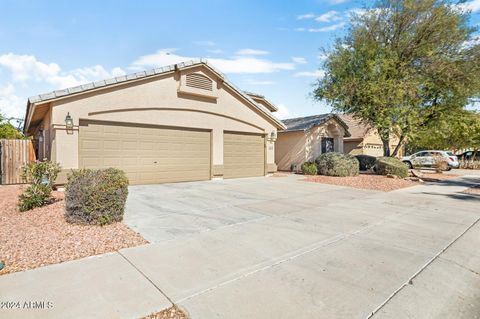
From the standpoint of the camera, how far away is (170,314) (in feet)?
8.93

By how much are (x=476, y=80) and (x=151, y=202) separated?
745 inches

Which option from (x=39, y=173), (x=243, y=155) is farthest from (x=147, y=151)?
(x=243, y=155)

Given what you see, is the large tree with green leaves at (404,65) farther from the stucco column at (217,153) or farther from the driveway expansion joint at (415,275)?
the driveway expansion joint at (415,275)

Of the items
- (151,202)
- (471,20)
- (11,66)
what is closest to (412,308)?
(151,202)

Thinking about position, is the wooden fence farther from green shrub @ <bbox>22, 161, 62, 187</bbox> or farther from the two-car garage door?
green shrub @ <bbox>22, 161, 62, 187</bbox>

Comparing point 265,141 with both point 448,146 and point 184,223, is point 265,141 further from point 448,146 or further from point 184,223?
point 448,146

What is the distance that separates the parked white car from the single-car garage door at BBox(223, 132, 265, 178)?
14334 mm

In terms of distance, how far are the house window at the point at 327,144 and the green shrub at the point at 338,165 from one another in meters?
5.71

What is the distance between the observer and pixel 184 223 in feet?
19.6

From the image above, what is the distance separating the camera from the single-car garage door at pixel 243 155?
561 inches

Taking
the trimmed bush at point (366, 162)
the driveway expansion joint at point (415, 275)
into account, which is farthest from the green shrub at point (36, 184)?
the trimmed bush at point (366, 162)

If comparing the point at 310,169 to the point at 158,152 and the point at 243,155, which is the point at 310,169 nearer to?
the point at 243,155

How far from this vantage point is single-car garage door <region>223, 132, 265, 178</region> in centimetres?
1425

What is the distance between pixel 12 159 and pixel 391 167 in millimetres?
19337
